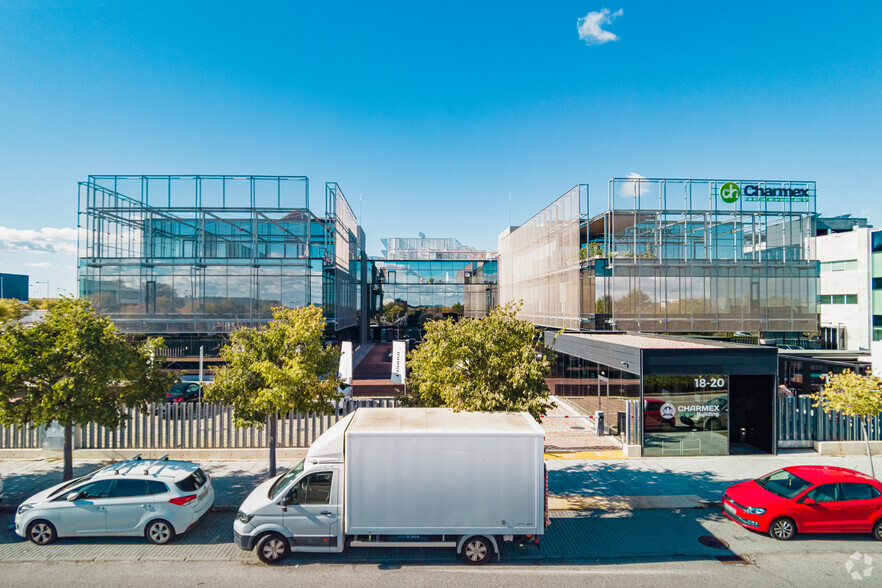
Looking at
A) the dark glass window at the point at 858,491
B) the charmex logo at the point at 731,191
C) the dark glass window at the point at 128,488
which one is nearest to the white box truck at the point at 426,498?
the dark glass window at the point at 128,488

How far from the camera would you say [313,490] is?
862 centimetres

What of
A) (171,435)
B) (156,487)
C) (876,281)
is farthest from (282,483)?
(876,281)

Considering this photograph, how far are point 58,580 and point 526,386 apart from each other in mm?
9328

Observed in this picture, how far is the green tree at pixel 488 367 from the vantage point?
35.5 ft

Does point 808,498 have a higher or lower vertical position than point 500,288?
lower

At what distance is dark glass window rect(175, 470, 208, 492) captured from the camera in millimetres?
9491

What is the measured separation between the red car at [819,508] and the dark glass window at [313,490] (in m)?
8.65

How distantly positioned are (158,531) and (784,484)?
13044mm

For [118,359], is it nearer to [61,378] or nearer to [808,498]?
[61,378]

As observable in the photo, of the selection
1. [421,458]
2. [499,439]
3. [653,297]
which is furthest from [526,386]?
[653,297]

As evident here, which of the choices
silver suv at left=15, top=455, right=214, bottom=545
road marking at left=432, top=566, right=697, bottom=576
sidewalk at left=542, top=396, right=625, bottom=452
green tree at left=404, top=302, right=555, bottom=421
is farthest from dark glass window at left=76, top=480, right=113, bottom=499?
sidewalk at left=542, top=396, right=625, bottom=452

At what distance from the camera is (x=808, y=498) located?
31.7ft

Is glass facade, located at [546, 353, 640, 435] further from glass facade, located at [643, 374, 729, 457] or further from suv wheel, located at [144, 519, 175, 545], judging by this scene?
suv wheel, located at [144, 519, 175, 545]

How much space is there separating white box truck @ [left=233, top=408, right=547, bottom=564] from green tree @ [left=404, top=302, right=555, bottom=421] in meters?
2.20
